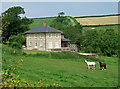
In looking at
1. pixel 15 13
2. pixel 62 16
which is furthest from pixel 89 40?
pixel 62 16

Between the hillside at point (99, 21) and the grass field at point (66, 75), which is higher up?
the hillside at point (99, 21)

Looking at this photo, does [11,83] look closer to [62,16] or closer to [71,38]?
[71,38]

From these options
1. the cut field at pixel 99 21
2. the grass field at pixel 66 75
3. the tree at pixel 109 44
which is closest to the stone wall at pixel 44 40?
the tree at pixel 109 44

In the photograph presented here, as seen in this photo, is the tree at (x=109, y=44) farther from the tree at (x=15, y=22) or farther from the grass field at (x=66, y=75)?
the tree at (x=15, y=22)

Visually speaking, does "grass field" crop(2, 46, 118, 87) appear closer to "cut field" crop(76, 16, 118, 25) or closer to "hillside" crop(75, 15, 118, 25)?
"cut field" crop(76, 16, 118, 25)

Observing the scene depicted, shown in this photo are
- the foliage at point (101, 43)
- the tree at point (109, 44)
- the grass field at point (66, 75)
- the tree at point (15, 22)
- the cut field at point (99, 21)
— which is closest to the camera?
the grass field at point (66, 75)

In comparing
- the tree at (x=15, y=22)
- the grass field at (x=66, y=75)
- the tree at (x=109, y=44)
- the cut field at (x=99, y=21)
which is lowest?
the grass field at (x=66, y=75)

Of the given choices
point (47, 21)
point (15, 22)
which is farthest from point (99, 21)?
point (15, 22)

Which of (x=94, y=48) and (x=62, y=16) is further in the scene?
(x=62, y=16)

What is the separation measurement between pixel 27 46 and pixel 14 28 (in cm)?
901

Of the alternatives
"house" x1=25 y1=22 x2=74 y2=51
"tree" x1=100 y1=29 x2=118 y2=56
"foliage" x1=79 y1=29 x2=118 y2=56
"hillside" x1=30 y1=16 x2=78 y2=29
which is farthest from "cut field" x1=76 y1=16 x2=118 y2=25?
"tree" x1=100 y1=29 x2=118 y2=56

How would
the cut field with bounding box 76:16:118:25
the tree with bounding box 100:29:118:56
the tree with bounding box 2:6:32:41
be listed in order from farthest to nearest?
the cut field with bounding box 76:16:118:25, the tree with bounding box 2:6:32:41, the tree with bounding box 100:29:118:56

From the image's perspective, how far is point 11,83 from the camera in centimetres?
465

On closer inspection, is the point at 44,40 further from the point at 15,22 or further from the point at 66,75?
the point at 66,75
